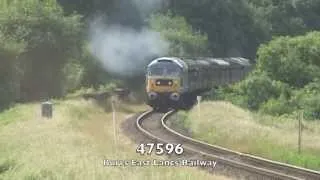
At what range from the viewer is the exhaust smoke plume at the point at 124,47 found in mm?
51406

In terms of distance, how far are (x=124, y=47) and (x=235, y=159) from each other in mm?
32715

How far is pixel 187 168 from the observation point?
58.8 ft

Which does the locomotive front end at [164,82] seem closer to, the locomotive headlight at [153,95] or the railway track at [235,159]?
the locomotive headlight at [153,95]

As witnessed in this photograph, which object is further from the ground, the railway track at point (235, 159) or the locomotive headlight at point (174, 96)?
the railway track at point (235, 159)

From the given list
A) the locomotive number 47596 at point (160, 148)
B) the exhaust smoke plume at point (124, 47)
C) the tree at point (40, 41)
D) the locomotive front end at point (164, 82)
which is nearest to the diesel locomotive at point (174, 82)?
the locomotive front end at point (164, 82)

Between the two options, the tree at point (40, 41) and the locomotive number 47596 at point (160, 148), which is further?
the tree at point (40, 41)

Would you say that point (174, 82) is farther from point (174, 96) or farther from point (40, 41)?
point (40, 41)

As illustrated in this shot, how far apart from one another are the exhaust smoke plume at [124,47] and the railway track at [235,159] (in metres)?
23.9

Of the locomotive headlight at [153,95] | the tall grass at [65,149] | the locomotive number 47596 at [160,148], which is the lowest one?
the locomotive headlight at [153,95]

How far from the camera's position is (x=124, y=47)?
5222 cm

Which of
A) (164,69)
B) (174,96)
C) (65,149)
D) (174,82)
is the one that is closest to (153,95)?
(174,96)

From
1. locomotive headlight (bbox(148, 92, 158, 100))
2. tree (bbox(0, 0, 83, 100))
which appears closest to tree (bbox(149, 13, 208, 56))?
tree (bbox(0, 0, 83, 100))

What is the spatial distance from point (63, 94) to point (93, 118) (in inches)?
457

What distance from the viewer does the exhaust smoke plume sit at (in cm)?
5141
